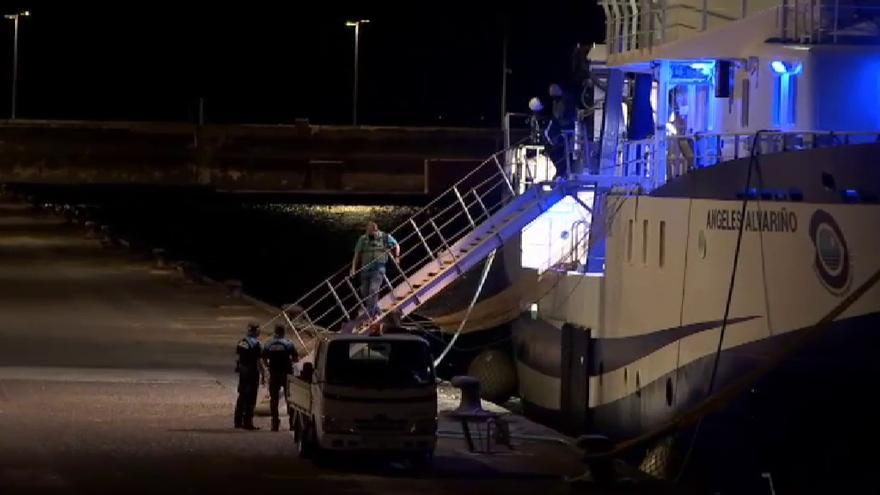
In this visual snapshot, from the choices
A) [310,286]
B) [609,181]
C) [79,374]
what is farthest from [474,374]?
[310,286]

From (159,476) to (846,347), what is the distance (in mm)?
8128

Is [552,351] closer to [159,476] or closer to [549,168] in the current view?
[549,168]

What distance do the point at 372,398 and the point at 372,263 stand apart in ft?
31.2

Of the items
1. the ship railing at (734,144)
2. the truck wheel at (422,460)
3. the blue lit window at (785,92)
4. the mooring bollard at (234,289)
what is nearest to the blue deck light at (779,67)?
the blue lit window at (785,92)

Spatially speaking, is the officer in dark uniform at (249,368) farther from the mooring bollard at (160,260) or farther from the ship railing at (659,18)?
the mooring bollard at (160,260)

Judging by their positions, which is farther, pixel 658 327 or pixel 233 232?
→ pixel 233 232

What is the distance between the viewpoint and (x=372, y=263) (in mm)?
29656

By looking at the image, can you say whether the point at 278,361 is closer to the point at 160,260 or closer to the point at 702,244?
the point at 702,244

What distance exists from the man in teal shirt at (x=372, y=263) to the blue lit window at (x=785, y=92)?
7295 mm

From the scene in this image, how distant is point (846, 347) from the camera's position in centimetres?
2042

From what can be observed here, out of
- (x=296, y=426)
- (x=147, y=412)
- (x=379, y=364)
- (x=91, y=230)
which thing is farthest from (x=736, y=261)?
(x=91, y=230)

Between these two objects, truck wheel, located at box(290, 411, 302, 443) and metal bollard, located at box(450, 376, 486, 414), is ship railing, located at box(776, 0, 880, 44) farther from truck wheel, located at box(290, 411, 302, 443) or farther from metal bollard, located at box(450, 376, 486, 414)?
truck wheel, located at box(290, 411, 302, 443)

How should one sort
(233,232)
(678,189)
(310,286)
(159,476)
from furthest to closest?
1. (233,232)
2. (310,286)
3. (678,189)
4. (159,476)

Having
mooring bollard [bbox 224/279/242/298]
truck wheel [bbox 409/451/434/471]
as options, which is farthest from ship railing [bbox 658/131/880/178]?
→ mooring bollard [bbox 224/279/242/298]
